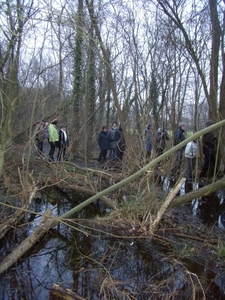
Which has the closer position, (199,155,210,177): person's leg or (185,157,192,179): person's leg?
(185,157,192,179): person's leg

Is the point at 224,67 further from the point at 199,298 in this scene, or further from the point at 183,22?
the point at 199,298

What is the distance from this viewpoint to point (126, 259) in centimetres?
466

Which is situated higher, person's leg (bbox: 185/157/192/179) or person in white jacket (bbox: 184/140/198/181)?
person in white jacket (bbox: 184/140/198/181)

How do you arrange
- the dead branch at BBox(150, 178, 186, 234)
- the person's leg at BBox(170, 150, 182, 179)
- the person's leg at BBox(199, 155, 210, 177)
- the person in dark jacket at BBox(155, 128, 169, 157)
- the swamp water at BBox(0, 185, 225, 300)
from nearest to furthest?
the swamp water at BBox(0, 185, 225, 300) → the dead branch at BBox(150, 178, 186, 234) → the person in dark jacket at BBox(155, 128, 169, 157) → the person's leg at BBox(170, 150, 182, 179) → the person's leg at BBox(199, 155, 210, 177)

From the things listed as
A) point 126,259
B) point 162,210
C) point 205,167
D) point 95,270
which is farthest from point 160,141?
point 205,167

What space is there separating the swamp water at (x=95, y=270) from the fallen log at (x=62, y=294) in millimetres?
142

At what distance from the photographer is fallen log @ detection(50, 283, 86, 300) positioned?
3.28 metres

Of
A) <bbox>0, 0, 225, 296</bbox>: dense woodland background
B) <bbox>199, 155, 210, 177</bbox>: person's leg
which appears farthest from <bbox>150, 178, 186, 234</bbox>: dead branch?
<bbox>199, 155, 210, 177</bbox>: person's leg

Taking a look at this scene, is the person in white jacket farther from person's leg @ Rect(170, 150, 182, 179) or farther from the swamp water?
the swamp water

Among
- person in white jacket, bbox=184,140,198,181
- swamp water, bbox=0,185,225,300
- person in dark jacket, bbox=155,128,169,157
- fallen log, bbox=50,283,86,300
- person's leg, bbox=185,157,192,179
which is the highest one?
person in dark jacket, bbox=155,128,169,157

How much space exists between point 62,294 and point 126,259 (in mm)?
1549

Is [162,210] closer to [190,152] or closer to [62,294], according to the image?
[62,294]

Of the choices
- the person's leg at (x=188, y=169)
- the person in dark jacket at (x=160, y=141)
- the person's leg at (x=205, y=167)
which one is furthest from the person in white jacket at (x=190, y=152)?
the person in dark jacket at (x=160, y=141)

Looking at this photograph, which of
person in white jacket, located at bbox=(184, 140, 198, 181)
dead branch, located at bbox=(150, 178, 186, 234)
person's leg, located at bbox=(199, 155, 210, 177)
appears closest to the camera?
dead branch, located at bbox=(150, 178, 186, 234)
